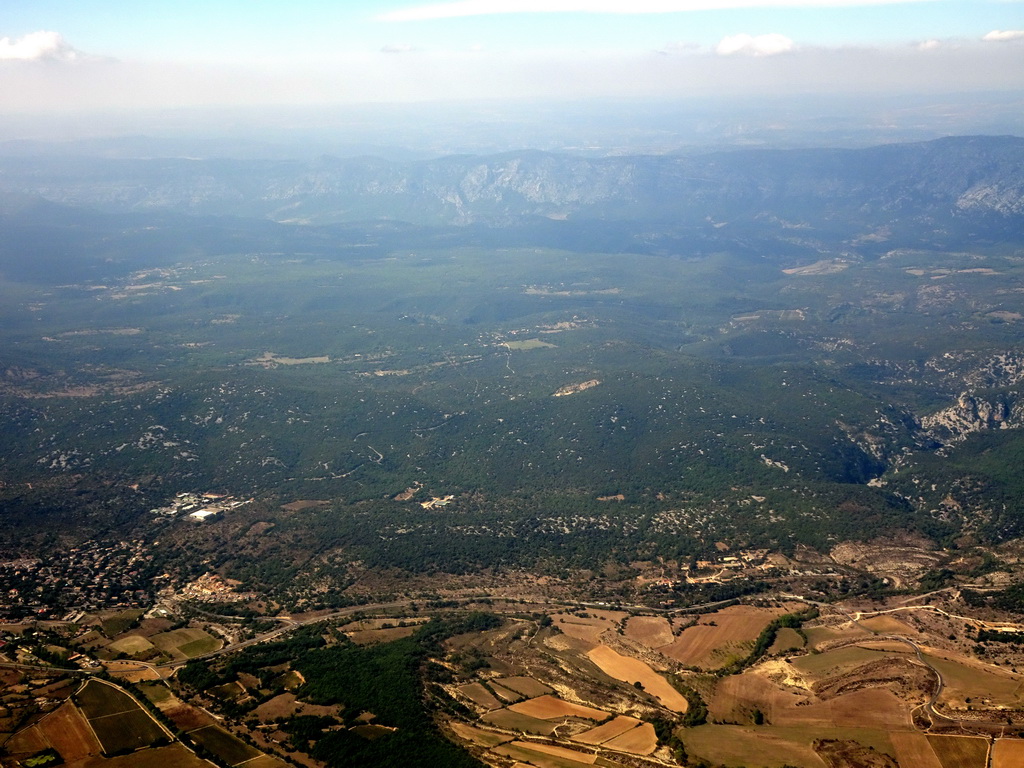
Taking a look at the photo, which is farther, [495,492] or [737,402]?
[737,402]

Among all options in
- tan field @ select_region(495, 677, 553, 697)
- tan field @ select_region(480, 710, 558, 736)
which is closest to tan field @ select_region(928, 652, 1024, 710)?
tan field @ select_region(480, 710, 558, 736)

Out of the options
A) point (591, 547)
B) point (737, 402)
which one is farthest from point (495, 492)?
point (737, 402)

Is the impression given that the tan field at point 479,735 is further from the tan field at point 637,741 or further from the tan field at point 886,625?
the tan field at point 886,625

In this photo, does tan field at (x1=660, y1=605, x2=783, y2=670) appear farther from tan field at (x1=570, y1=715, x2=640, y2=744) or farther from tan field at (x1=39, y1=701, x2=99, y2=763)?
tan field at (x1=39, y1=701, x2=99, y2=763)

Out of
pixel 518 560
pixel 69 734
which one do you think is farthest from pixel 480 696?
pixel 69 734

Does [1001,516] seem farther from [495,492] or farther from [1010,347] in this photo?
[1010,347]
